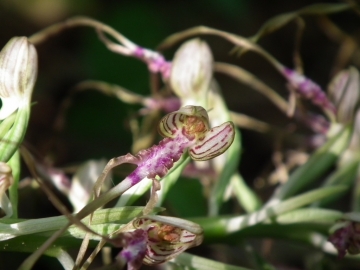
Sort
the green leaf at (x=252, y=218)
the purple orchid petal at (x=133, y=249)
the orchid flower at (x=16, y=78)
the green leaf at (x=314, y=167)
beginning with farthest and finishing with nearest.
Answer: the green leaf at (x=314, y=167) → the green leaf at (x=252, y=218) → the orchid flower at (x=16, y=78) → the purple orchid petal at (x=133, y=249)

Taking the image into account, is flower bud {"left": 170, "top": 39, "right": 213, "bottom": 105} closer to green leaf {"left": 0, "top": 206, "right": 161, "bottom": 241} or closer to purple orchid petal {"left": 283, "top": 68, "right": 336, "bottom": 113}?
purple orchid petal {"left": 283, "top": 68, "right": 336, "bottom": 113}

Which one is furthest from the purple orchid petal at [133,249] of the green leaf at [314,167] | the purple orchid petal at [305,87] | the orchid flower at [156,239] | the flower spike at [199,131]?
the purple orchid petal at [305,87]

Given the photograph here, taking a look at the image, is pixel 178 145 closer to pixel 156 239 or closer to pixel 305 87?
pixel 156 239

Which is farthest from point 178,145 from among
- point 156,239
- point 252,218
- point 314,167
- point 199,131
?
point 314,167

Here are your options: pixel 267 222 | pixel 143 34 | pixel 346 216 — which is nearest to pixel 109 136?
pixel 143 34

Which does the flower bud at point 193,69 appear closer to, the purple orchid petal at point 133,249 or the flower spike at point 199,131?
the flower spike at point 199,131

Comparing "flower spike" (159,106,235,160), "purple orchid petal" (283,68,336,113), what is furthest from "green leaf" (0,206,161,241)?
"purple orchid petal" (283,68,336,113)

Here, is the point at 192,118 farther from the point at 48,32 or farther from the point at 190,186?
the point at 190,186
